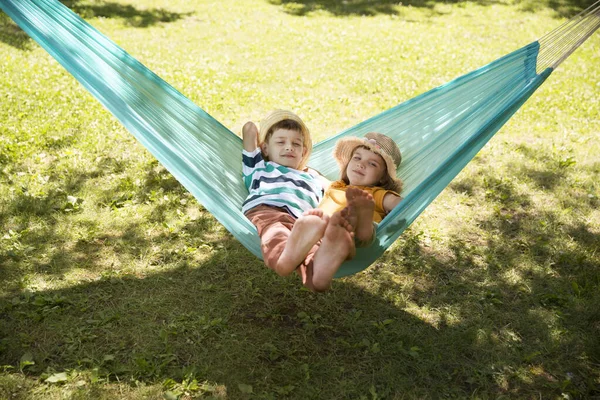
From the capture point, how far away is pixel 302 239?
7.64 feet

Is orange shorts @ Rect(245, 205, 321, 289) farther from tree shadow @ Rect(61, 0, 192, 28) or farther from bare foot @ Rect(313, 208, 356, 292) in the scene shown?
tree shadow @ Rect(61, 0, 192, 28)

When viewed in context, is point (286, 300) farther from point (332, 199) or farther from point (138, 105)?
point (138, 105)

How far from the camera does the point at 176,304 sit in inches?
112

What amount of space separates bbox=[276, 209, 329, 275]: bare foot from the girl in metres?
0.52

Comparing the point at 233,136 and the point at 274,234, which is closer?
the point at 274,234

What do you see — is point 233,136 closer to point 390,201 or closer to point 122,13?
point 390,201

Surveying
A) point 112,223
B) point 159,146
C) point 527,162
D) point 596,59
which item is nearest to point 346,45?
point 596,59

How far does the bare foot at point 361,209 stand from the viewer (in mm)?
2307

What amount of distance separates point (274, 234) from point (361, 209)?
0.41 m

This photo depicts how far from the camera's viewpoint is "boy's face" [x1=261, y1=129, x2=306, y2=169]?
3.08m

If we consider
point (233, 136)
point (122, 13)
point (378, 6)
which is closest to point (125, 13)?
point (122, 13)

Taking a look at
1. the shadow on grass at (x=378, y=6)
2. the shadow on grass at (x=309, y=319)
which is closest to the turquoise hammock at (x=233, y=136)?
the shadow on grass at (x=309, y=319)

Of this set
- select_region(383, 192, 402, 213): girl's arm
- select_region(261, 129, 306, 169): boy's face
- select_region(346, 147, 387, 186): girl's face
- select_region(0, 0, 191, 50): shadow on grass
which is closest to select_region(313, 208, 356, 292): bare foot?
select_region(383, 192, 402, 213): girl's arm

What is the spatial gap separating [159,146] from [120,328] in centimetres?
81
